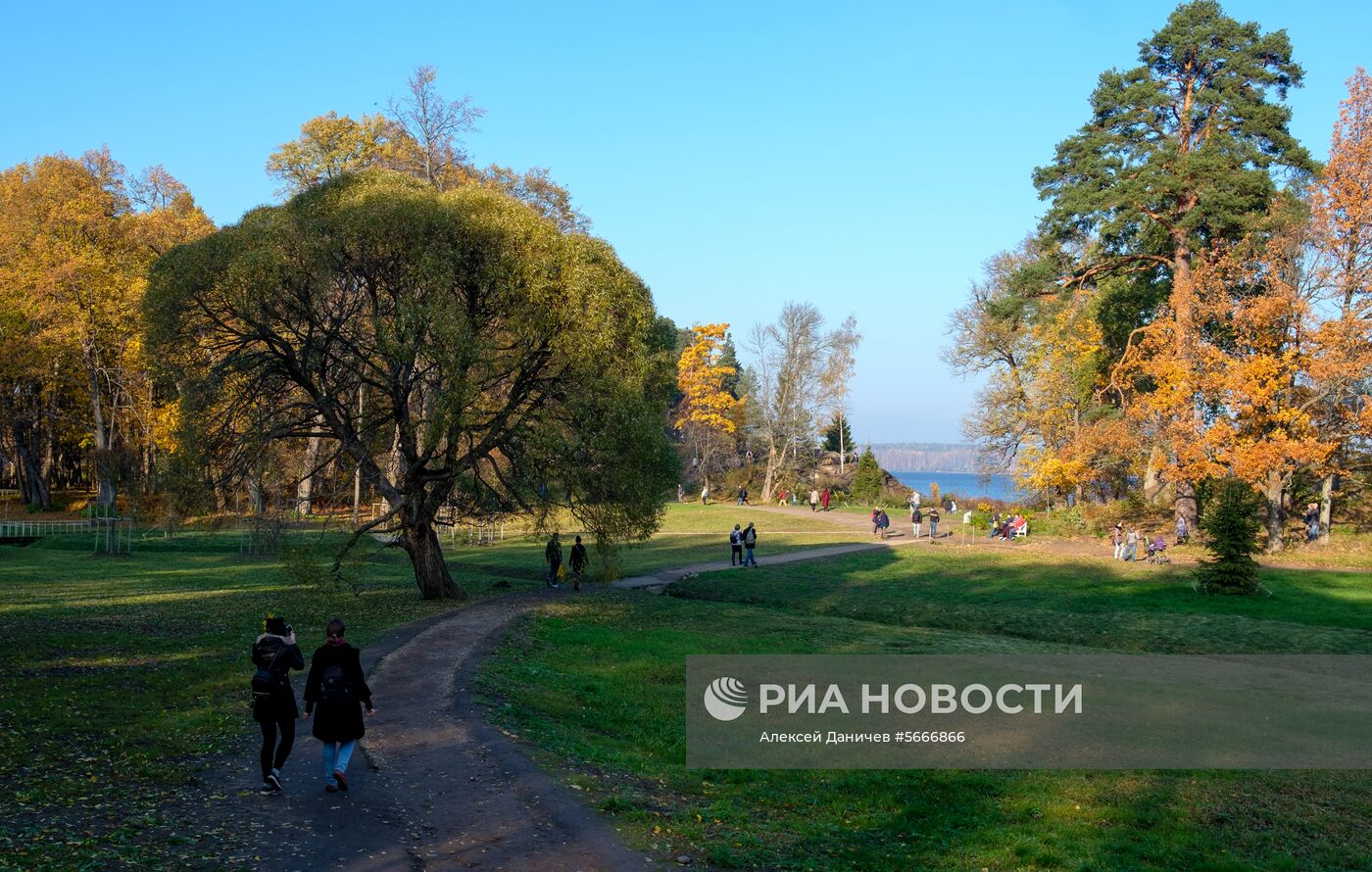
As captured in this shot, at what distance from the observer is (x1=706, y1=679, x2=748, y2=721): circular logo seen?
15520 mm

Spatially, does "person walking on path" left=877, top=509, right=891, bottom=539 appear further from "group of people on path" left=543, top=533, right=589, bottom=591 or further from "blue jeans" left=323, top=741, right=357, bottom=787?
"blue jeans" left=323, top=741, right=357, bottom=787

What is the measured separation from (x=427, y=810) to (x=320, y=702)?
159 centimetres

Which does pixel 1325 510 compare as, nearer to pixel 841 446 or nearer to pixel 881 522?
pixel 881 522

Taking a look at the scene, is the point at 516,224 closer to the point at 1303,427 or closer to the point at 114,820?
the point at 114,820

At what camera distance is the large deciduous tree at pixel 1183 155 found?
3797 cm

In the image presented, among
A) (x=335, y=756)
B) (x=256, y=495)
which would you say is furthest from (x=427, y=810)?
(x=256, y=495)

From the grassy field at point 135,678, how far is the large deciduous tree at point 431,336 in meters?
4.02

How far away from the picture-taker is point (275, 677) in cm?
1026

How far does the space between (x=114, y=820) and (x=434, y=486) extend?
1707cm

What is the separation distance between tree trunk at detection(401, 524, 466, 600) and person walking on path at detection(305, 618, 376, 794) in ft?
53.0

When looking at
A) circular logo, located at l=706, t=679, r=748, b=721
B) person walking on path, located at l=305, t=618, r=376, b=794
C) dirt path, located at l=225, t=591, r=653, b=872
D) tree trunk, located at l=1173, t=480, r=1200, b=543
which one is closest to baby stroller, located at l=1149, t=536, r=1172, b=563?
tree trunk, located at l=1173, t=480, r=1200, b=543

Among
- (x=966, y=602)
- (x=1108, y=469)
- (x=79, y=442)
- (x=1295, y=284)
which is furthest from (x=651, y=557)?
(x=79, y=442)

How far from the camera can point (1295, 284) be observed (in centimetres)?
3700

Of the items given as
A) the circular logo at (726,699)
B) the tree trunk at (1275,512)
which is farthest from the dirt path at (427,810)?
the tree trunk at (1275,512)
